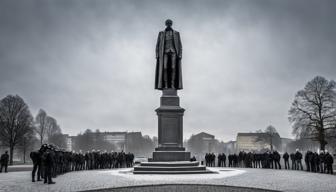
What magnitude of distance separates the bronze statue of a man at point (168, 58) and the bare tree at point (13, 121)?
3302 cm

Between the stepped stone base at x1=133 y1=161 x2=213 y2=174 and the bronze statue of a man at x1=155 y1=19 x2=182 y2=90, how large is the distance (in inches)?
249

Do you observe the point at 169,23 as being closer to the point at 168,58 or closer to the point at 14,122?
the point at 168,58

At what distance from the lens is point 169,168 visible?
20.1m

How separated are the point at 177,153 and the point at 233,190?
9.70 m

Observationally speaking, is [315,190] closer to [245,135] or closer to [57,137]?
[57,137]

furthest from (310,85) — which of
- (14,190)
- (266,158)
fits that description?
(14,190)

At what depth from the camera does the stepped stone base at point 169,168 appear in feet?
65.7

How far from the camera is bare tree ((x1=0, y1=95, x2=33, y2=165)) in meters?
48.2

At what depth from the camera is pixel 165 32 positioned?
82.8 ft

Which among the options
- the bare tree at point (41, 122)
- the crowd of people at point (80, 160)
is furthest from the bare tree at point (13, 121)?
the bare tree at point (41, 122)

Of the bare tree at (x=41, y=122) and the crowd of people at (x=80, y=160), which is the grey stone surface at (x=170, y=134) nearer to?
the crowd of people at (x=80, y=160)

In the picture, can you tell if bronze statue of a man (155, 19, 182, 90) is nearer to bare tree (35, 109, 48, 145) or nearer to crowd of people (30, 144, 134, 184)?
crowd of people (30, 144, 134, 184)

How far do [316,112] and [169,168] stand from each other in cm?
3009

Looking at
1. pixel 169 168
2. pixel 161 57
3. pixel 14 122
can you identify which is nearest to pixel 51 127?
pixel 14 122
